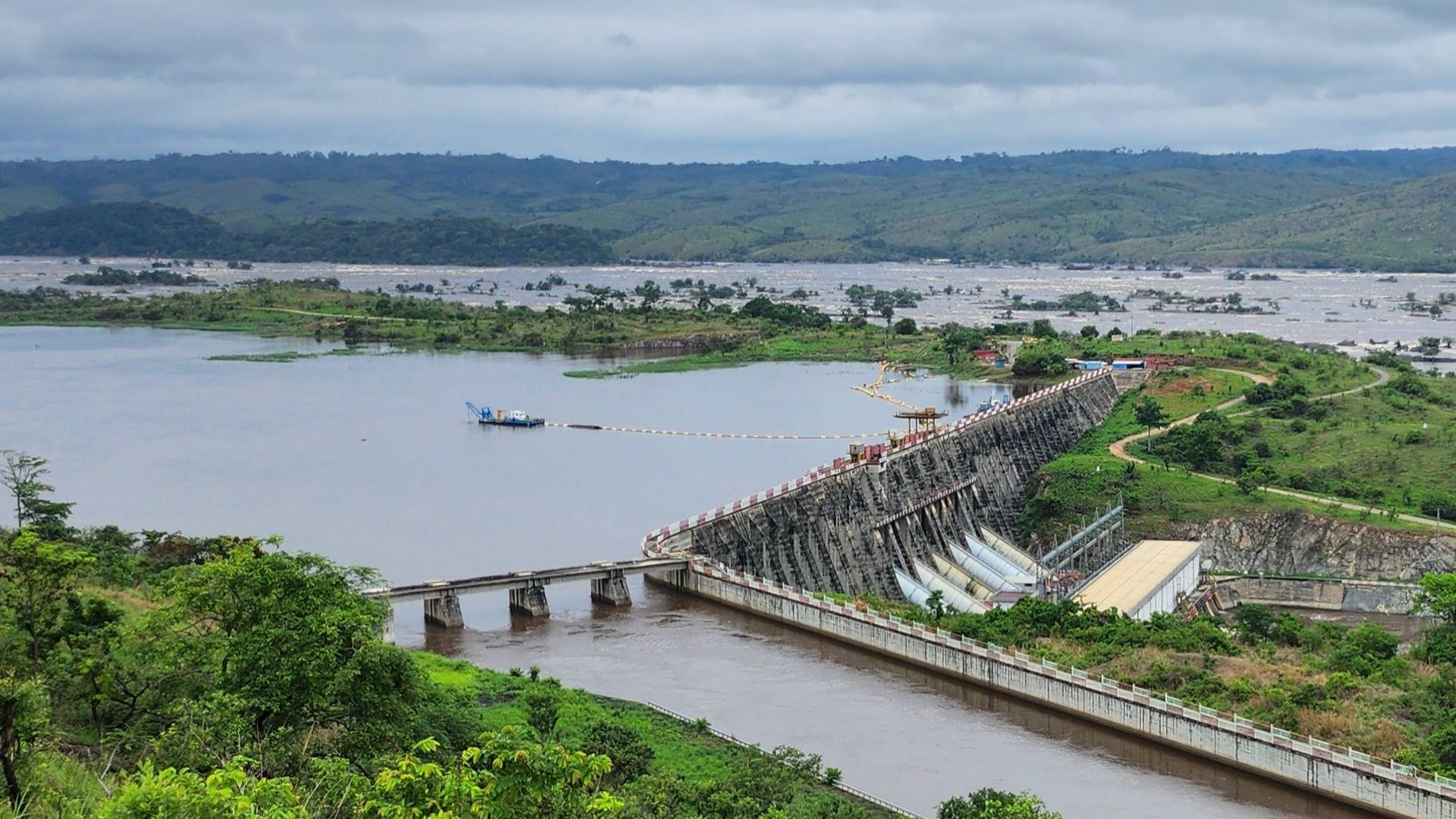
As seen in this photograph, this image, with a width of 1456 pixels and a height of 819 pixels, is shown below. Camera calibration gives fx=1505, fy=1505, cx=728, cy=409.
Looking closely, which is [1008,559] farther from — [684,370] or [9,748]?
[684,370]

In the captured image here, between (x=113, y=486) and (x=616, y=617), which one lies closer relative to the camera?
(x=616, y=617)

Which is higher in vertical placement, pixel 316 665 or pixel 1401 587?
pixel 316 665

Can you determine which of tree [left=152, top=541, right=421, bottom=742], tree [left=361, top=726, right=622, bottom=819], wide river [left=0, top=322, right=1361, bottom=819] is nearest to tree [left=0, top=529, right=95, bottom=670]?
tree [left=152, top=541, right=421, bottom=742]

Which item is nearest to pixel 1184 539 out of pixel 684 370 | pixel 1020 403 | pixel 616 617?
pixel 1020 403

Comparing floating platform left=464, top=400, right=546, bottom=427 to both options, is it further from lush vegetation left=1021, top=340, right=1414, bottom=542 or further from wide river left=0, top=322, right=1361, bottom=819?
lush vegetation left=1021, top=340, right=1414, bottom=542

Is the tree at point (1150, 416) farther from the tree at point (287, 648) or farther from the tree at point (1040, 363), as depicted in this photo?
the tree at point (287, 648)

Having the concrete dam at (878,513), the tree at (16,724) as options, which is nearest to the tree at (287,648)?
the tree at (16,724)

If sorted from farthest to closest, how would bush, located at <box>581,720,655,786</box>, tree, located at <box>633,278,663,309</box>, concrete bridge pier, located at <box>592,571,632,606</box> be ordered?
tree, located at <box>633,278,663,309</box>, concrete bridge pier, located at <box>592,571,632,606</box>, bush, located at <box>581,720,655,786</box>

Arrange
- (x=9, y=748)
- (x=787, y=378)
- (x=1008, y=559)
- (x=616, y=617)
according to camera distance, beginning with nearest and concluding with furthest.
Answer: (x=9, y=748) → (x=616, y=617) → (x=1008, y=559) → (x=787, y=378)
